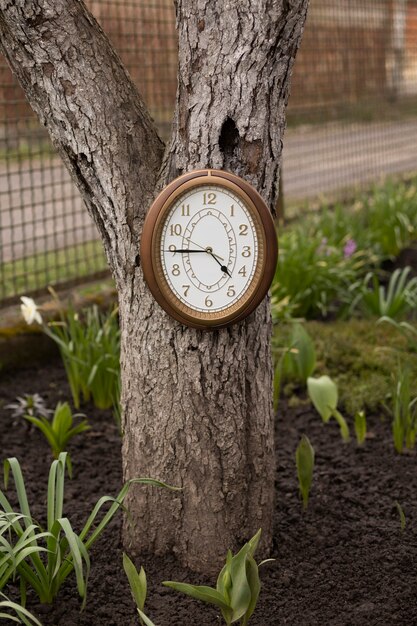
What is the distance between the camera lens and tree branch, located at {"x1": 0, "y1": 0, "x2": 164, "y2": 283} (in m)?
2.44

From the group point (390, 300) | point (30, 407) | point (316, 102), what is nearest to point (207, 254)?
point (30, 407)

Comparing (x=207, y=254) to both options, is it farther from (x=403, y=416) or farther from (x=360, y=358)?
(x=360, y=358)

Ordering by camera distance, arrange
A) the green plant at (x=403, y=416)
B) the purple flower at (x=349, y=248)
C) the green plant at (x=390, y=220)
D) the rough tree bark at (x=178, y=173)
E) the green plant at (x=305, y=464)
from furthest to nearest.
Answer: the green plant at (x=390, y=220) < the purple flower at (x=349, y=248) < the green plant at (x=403, y=416) < the green plant at (x=305, y=464) < the rough tree bark at (x=178, y=173)

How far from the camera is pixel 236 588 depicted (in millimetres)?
2277

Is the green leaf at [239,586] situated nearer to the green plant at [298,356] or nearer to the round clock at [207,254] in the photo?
the round clock at [207,254]

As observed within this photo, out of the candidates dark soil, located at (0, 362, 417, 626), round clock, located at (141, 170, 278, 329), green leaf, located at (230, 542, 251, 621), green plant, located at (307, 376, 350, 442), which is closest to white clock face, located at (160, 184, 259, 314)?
round clock, located at (141, 170, 278, 329)

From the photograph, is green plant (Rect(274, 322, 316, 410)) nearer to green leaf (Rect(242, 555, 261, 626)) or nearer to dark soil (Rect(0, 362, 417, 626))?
dark soil (Rect(0, 362, 417, 626))

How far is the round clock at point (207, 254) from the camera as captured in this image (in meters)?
2.46

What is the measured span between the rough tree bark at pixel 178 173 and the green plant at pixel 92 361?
1.24 meters

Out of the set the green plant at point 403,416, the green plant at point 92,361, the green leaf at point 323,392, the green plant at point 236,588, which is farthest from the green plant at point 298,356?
the green plant at point 236,588

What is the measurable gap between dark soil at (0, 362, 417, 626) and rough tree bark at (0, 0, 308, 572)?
0.15 m

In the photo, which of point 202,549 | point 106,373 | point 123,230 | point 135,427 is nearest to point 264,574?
point 202,549

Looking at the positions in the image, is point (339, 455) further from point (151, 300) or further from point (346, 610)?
point (151, 300)

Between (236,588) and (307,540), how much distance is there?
2.21 ft
